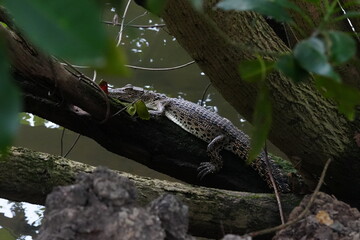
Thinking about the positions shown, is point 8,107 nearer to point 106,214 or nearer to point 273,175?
point 106,214

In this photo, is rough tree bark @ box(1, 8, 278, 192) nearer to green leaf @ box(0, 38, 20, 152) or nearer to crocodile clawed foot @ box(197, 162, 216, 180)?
crocodile clawed foot @ box(197, 162, 216, 180)

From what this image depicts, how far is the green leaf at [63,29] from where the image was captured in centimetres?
34

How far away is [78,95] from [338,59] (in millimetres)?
1814

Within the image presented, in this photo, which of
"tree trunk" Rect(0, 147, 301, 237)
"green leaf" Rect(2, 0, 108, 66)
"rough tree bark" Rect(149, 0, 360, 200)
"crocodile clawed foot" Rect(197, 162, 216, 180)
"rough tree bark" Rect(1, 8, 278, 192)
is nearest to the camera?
"green leaf" Rect(2, 0, 108, 66)

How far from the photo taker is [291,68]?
0.63m

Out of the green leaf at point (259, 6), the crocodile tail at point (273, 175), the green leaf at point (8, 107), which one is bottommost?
the green leaf at point (8, 107)

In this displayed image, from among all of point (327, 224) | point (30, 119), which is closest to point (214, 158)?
point (327, 224)

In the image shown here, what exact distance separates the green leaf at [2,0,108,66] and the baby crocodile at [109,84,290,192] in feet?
7.54

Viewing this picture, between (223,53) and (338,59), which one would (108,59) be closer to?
(338,59)

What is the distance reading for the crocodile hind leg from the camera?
2.64 metres

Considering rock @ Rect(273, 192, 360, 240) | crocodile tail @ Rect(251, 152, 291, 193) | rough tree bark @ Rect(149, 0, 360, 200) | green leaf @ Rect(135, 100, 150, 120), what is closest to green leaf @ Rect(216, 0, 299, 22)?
rock @ Rect(273, 192, 360, 240)

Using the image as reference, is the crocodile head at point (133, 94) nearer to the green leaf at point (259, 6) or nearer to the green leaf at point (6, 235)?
the green leaf at point (6, 235)

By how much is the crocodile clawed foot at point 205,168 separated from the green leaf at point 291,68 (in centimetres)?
201

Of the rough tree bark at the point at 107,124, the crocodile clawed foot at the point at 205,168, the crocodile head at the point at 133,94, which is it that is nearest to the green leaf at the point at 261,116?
the rough tree bark at the point at 107,124
